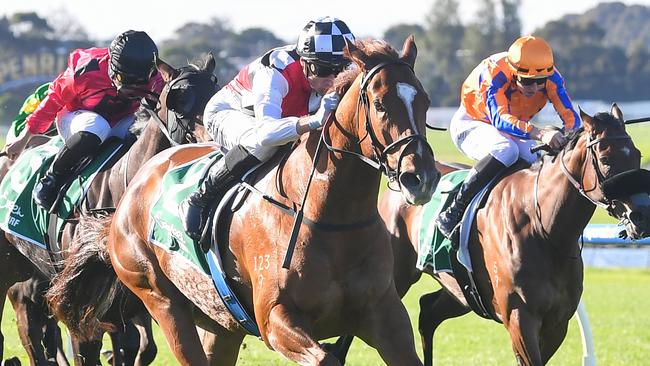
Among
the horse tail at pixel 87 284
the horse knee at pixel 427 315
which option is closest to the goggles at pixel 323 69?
the horse tail at pixel 87 284

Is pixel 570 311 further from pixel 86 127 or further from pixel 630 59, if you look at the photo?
pixel 630 59

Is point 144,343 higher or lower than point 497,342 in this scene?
higher

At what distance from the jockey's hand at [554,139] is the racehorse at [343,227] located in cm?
204

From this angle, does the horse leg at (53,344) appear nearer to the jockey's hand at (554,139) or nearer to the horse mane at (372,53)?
the jockey's hand at (554,139)

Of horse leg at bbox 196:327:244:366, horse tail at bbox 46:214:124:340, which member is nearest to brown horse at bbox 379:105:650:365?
horse leg at bbox 196:327:244:366

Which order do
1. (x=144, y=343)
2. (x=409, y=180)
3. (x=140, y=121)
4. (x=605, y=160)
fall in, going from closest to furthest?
(x=409, y=180)
(x=605, y=160)
(x=144, y=343)
(x=140, y=121)

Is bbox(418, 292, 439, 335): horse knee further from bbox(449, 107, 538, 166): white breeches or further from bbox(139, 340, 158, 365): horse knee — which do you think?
bbox(139, 340, 158, 365): horse knee

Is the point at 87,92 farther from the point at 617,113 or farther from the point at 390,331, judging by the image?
the point at 390,331

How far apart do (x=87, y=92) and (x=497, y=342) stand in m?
5.44

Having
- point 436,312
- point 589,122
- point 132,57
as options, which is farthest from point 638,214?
point 132,57

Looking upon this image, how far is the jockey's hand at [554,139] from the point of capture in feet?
24.5

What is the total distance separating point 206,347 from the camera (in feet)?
23.1

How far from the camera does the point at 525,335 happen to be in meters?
7.17

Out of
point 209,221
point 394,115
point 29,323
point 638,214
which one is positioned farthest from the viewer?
point 29,323
